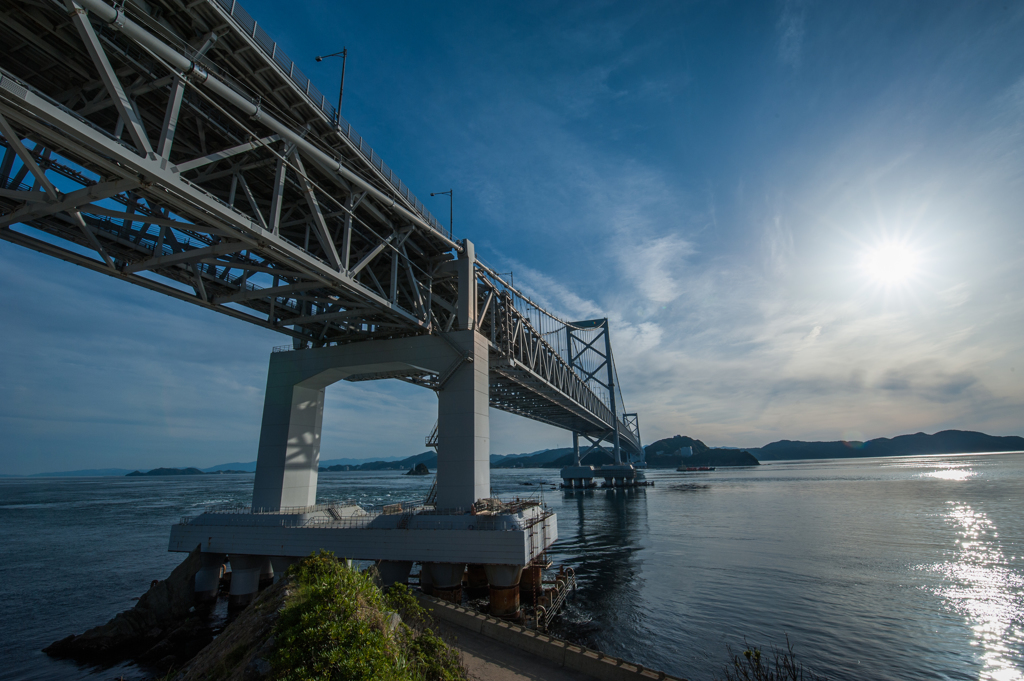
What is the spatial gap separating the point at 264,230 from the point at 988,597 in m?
35.8

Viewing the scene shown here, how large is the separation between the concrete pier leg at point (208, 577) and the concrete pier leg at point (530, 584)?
14.8m

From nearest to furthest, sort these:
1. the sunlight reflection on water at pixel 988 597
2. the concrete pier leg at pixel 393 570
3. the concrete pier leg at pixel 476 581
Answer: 1. the sunlight reflection on water at pixel 988 597
2. the concrete pier leg at pixel 393 570
3. the concrete pier leg at pixel 476 581

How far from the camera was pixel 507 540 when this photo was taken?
19.5 m

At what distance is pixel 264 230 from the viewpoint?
15727 millimetres

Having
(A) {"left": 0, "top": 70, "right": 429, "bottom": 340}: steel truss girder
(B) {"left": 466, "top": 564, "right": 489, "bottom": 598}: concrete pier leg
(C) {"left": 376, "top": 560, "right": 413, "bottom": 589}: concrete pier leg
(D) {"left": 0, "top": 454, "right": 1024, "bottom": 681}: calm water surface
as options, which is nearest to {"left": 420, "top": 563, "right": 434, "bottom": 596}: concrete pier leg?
(C) {"left": 376, "top": 560, "right": 413, "bottom": 589}: concrete pier leg

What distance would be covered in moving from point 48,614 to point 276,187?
85.2ft

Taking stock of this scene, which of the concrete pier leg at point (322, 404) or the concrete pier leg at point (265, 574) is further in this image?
the concrete pier leg at point (322, 404)

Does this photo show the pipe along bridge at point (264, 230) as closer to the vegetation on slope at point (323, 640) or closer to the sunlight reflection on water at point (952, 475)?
the vegetation on slope at point (323, 640)

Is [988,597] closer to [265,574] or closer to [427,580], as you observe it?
[427,580]

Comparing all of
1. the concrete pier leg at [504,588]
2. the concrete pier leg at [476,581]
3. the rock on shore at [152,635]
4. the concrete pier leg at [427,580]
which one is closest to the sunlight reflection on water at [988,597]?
the concrete pier leg at [504,588]

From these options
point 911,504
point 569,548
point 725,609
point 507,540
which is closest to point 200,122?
point 507,540

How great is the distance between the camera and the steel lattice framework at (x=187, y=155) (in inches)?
480

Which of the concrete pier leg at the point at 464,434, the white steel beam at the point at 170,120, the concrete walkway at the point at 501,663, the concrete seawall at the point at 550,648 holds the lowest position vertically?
the concrete walkway at the point at 501,663

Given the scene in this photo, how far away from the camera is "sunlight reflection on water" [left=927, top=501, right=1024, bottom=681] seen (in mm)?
16594
